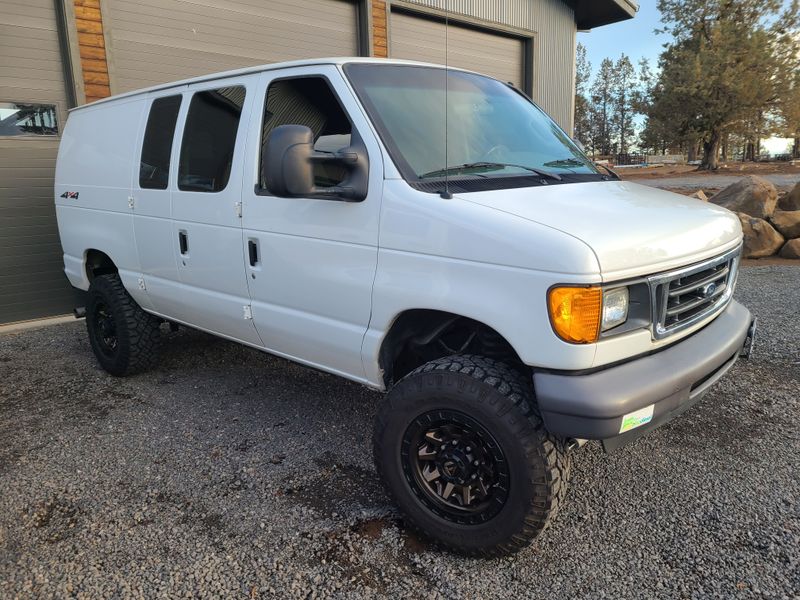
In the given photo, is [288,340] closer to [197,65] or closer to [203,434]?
[203,434]

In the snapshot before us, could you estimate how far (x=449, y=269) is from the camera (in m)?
2.51

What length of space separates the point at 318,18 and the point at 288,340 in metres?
6.95

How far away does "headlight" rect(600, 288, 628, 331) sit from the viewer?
2.24 metres

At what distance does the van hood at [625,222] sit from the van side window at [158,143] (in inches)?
94.4

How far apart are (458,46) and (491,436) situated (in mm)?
9767

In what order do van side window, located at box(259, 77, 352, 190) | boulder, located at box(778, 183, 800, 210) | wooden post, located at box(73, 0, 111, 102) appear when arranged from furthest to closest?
boulder, located at box(778, 183, 800, 210) < wooden post, located at box(73, 0, 111, 102) < van side window, located at box(259, 77, 352, 190)

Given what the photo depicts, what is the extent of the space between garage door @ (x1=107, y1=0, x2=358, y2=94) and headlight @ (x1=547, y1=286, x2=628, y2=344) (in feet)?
21.8

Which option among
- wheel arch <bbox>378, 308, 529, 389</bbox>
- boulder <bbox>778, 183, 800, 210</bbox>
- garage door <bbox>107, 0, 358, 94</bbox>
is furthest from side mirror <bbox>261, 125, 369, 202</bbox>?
boulder <bbox>778, 183, 800, 210</bbox>

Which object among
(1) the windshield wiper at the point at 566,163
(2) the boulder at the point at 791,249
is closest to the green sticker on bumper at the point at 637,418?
(1) the windshield wiper at the point at 566,163

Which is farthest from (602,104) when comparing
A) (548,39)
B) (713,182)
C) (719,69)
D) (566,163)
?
(566,163)

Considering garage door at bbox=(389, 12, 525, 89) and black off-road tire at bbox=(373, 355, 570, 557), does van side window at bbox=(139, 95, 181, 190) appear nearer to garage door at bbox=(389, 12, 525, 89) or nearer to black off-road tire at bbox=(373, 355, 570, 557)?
black off-road tire at bbox=(373, 355, 570, 557)

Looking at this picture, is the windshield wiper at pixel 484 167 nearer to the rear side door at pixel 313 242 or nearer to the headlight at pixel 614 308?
the rear side door at pixel 313 242

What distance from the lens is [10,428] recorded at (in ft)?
13.3

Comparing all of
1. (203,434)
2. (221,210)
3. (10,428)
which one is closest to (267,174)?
(221,210)
